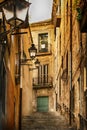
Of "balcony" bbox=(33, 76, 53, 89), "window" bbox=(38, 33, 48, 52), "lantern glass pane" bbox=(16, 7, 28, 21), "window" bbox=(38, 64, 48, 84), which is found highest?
"lantern glass pane" bbox=(16, 7, 28, 21)

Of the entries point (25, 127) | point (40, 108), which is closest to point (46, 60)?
point (40, 108)

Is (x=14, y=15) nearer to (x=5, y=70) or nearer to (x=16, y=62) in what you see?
(x=5, y=70)

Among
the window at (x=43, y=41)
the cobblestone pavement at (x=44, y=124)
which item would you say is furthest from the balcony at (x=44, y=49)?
the cobblestone pavement at (x=44, y=124)

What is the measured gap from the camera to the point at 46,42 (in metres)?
49.9

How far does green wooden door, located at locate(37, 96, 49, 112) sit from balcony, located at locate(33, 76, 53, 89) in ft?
5.99

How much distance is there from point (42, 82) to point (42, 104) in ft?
9.66

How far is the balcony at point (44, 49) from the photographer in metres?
48.2

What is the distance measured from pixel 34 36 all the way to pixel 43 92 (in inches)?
289

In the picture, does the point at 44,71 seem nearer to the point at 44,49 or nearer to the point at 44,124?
the point at 44,49

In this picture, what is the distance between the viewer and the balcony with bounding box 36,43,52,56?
48.2 meters

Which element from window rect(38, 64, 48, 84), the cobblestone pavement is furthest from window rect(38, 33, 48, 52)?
the cobblestone pavement

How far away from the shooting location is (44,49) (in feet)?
161

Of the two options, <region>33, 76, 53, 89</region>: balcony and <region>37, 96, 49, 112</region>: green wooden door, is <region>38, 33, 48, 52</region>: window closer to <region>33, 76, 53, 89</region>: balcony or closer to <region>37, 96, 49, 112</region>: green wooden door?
<region>33, 76, 53, 89</region>: balcony

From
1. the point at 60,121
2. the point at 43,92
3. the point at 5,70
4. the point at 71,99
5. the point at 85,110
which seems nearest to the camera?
the point at 85,110
